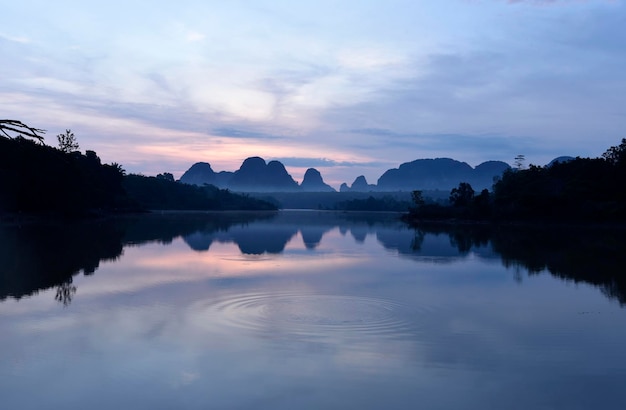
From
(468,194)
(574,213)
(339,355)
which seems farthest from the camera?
(468,194)

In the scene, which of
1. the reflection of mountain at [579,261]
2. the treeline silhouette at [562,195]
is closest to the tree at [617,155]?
the treeline silhouette at [562,195]

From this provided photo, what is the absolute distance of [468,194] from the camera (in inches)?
2489

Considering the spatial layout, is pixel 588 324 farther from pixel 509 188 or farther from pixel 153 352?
pixel 509 188

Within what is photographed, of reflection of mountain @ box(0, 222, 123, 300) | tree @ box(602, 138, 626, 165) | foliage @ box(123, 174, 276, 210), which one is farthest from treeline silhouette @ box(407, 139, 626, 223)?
foliage @ box(123, 174, 276, 210)

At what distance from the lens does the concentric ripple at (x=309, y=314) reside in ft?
27.6

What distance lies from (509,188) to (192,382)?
55061 millimetres

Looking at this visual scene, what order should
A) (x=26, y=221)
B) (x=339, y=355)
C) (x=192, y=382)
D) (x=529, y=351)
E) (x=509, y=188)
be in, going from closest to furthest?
(x=192, y=382) → (x=339, y=355) → (x=529, y=351) → (x=26, y=221) → (x=509, y=188)

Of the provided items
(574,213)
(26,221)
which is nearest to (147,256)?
(26,221)

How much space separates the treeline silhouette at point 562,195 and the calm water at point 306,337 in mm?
34956

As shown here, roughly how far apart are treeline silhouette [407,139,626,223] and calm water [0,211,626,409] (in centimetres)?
3496

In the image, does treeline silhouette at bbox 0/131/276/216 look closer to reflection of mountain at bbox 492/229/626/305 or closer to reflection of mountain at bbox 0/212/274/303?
reflection of mountain at bbox 0/212/274/303

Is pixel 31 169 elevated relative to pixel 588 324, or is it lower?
elevated

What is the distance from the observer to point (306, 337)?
7887 mm

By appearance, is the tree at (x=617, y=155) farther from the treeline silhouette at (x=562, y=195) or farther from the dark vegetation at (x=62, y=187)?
the dark vegetation at (x=62, y=187)
